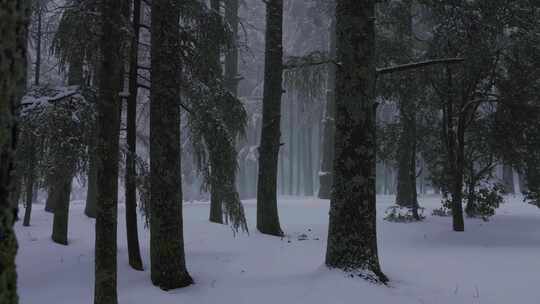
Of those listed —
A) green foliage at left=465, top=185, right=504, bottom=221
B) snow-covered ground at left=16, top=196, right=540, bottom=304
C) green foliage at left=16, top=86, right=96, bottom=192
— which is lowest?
snow-covered ground at left=16, top=196, right=540, bottom=304

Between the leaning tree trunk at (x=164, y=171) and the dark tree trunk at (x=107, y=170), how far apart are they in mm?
1151

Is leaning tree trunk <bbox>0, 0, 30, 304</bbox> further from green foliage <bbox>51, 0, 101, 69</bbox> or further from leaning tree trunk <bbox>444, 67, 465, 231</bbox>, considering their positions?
leaning tree trunk <bbox>444, 67, 465, 231</bbox>

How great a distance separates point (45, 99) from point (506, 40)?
10.1 metres

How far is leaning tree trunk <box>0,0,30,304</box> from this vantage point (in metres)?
1.51

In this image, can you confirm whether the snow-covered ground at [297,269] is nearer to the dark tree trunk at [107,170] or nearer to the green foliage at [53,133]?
the dark tree trunk at [107,170]

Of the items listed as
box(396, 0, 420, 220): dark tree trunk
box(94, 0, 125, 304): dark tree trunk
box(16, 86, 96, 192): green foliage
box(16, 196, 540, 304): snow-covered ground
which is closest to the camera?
box(94, 0, 125, 304): dark tree trunk

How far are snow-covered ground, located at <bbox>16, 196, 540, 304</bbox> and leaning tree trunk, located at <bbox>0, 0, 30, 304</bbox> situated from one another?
4.51 metres

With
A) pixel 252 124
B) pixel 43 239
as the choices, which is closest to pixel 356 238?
pixel 43 239

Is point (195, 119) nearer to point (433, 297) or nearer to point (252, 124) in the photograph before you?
point (433, 297)

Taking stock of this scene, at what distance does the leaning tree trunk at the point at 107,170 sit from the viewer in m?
5.37

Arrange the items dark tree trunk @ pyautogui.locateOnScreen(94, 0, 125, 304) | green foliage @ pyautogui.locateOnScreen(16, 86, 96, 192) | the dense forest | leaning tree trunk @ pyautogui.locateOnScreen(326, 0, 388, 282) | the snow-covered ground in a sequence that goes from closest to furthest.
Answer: dark tree trunk @ pyautogui.locateOnScreen(94, 0, 125, 304)
the dense forest
the snow-covered ground
leaning tree trunk @ pyautogui.locateOnScreen(326, 0, 388, 282)
green foliage @ pyautogui.locateOnScreen(16, 86, 96, 192)

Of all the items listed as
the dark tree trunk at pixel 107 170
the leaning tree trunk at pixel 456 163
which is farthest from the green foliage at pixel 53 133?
Answer: the leaning tree trunk at pixel 456 163

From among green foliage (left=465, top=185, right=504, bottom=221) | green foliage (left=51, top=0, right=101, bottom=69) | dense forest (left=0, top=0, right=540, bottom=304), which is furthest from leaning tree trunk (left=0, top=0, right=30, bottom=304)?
green foliage (left=465, top=185, right=504, bottom=221)

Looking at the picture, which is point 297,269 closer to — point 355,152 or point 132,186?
point 355,152
